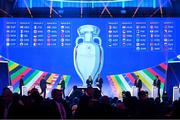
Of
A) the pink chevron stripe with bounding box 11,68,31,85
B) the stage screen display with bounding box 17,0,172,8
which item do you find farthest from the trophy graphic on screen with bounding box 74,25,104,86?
the pink chevron stripe with bounding box 11,68,31,85

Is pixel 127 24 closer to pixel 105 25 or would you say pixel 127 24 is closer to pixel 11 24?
pixel 105 25

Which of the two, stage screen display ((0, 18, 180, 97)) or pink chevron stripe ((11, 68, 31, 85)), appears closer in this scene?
stage screen display ((0, 18, 180, 97))

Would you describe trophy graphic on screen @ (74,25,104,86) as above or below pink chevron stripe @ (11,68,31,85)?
above

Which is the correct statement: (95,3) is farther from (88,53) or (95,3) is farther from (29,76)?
(29,76)

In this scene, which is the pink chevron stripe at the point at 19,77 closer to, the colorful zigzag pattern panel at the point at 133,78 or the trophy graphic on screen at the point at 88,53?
the trophy graphic on screen at the point at 88,53

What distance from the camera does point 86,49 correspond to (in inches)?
559

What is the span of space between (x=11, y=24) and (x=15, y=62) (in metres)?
1.18

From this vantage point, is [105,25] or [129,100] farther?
[105,25]

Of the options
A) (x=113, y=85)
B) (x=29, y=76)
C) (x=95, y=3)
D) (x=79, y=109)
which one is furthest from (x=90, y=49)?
(x=79, y=109)

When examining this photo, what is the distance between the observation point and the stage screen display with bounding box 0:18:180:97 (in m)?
13.9

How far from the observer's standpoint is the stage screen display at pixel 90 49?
13.9 meters

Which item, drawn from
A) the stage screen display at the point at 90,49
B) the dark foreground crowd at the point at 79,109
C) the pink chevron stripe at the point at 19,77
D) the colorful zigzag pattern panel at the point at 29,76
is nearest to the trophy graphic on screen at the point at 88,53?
the stage screen display at the point at 90,49

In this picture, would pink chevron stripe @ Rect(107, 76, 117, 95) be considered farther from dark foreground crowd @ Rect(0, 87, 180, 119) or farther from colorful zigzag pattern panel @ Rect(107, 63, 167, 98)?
dark foreground crowd @ Rect(0, 87, 180, 119)

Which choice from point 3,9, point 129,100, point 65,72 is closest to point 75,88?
point 65,72
